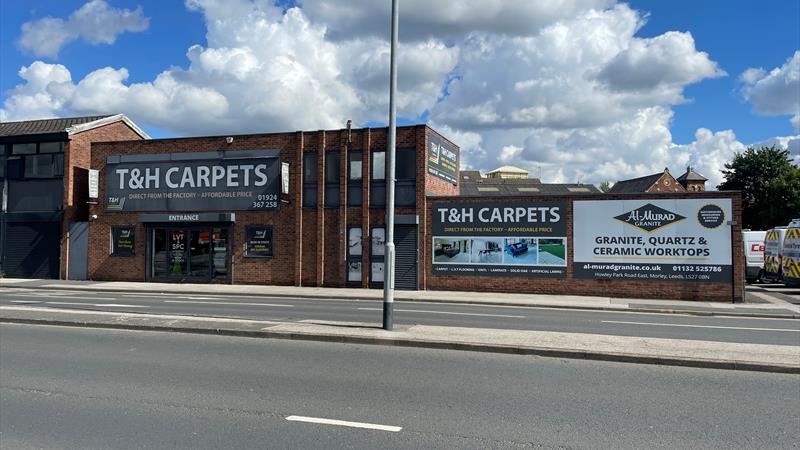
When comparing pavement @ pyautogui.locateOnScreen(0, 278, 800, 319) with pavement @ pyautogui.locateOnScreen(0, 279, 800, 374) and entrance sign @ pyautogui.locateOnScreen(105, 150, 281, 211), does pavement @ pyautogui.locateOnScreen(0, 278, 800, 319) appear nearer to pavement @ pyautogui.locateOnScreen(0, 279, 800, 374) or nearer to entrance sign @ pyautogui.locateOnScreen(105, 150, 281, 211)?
pavement @ pyautogui.locateOnScreen(0, 279, 800, 374)

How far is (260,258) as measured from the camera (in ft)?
81.8

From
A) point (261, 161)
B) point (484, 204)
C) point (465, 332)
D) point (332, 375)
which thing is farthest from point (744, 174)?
point (332, 375)

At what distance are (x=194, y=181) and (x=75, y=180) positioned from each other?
6.04 m

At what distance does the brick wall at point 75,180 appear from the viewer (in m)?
26.7

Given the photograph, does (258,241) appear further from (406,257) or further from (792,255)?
(792,255)

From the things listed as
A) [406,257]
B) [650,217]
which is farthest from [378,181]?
[650,217]

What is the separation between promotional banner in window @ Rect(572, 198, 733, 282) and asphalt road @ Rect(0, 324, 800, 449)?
13.4 metres

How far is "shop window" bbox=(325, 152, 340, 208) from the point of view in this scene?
24250 mm

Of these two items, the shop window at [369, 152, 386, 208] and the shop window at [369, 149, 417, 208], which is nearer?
the shop window at [369, 149, 417, 208]

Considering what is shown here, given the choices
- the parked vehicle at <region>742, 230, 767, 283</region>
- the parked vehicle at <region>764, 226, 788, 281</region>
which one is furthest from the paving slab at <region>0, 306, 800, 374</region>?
the parked vehicle at <region>742, 230, 767, 283</region>

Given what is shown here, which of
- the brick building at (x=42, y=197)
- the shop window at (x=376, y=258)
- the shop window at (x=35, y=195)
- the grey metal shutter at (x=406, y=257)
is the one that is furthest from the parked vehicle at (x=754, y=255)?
the shop window at (x=35, y=195)

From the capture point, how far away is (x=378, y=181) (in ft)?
78.3

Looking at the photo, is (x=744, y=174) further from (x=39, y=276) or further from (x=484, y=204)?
(x=39, y=276)

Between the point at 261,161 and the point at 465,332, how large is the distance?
16237 mm
